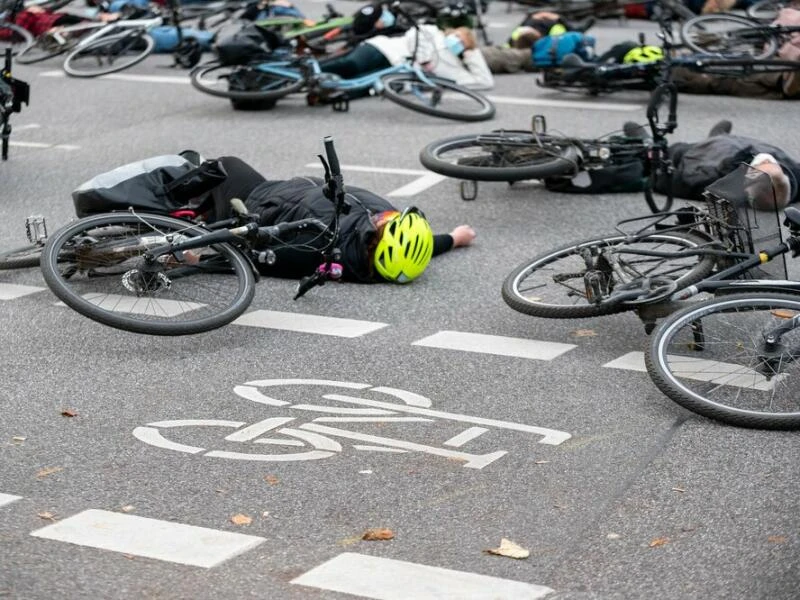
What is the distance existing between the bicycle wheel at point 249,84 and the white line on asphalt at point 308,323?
6066mm

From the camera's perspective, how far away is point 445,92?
43.6 ft

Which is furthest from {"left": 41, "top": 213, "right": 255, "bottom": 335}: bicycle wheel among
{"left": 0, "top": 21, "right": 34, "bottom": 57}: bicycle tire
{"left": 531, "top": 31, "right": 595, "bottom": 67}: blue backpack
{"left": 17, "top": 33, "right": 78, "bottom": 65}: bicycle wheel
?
{"left": 0, "top": 21, "right": 34, "bottom": 57}: bicycle tire

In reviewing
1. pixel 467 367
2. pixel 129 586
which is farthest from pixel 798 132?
pixel 129 586

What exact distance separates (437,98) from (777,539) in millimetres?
8710

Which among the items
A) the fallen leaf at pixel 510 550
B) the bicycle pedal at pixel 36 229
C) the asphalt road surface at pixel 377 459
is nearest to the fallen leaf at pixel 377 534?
the asphalt road surface at pixel 377 459

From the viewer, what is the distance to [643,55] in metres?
13.7

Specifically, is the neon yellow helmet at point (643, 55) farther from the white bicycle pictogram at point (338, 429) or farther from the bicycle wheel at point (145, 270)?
the white bicycle pictogram at point (338, 429)

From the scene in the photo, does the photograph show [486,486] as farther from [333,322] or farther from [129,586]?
[333,322]

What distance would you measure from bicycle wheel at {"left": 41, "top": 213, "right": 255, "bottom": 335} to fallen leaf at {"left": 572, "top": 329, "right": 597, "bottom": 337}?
1700mm

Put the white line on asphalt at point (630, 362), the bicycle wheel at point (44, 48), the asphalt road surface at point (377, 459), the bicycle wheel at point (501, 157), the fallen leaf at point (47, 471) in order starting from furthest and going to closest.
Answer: the bicycle wheel at point (44, 48) < the bicycle wheel at point (501, 157) < the white line on asphalt at point (630, 362) < the fallen leaf at point (47, 471) < the asphalt road surface at point (377, 459)

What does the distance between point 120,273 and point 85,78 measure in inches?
346

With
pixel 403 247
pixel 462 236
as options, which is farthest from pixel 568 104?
pixel 403 247

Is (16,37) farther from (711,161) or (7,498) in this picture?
(7,498)

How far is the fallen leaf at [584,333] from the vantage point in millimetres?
7238
